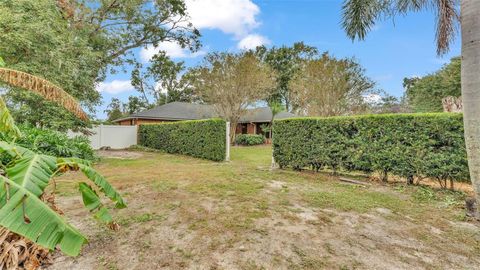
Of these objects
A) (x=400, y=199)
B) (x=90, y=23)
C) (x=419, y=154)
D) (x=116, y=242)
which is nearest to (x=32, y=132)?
(x=116, y=242)


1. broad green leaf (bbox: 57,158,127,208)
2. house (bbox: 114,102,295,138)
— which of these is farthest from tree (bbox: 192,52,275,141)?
broad green leaf (bbox: 57,158,127,208)

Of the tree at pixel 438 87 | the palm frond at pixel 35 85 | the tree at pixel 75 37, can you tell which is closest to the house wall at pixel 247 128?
the tree at pixel 75 37

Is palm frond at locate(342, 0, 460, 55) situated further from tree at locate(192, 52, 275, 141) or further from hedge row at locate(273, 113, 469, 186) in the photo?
tree at locate(192, 52, 275, 141)

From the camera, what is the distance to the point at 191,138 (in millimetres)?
→ 14867

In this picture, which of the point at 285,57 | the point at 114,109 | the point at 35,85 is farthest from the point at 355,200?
the point at 114,109

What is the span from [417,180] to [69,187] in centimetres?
912

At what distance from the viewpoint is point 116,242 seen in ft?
11.3

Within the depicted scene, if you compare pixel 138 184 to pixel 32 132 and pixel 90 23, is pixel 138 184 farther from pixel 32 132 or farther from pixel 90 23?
pixel 90 23

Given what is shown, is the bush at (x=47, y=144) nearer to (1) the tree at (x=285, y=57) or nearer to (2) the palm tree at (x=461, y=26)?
(2) the palm tree at (x=461, y=26)

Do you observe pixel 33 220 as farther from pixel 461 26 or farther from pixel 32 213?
pixel 461 26

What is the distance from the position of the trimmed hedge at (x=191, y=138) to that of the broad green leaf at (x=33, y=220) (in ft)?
35.2

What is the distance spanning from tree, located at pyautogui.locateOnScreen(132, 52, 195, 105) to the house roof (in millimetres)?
7723

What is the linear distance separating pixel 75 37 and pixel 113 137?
9428 mm

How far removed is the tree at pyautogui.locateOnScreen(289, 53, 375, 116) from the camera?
21.4m
